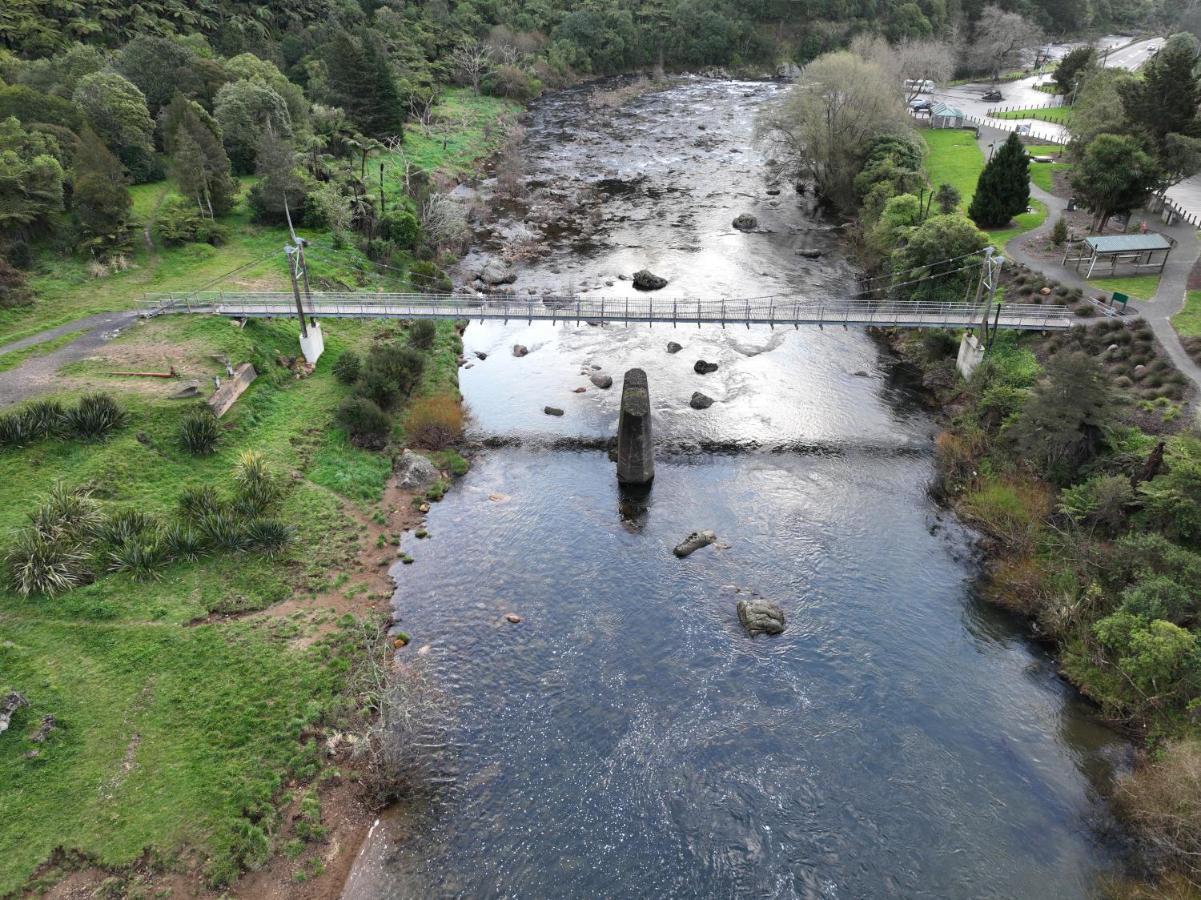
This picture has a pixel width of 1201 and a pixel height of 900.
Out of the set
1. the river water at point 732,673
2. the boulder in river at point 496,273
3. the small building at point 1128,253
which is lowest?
the river water at point 732,673

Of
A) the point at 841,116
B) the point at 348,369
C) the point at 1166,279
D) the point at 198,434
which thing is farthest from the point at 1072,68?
the point at 198,434

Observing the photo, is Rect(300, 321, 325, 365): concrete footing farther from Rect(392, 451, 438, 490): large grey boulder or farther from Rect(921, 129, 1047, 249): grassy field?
Rect(921, 129, 1047, 249): grassy field

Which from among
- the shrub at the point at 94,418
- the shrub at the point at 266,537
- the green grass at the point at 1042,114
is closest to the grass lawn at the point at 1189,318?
the shrub at the point at 266,537

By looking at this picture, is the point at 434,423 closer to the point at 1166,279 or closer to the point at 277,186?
the point at 277,186

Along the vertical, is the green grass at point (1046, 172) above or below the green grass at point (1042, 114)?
below

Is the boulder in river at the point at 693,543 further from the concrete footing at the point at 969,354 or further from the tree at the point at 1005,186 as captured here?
the tree at the point at 1005,186
